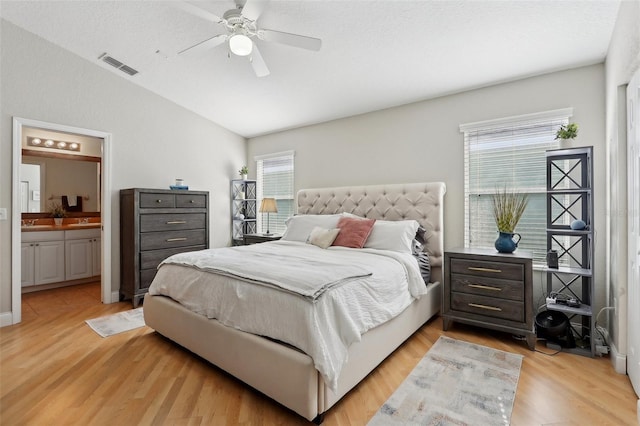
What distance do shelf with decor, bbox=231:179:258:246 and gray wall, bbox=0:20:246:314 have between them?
135 millimetres

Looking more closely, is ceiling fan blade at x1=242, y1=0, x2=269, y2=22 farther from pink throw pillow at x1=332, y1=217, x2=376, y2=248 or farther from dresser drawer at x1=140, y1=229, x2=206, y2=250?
dresser drawer at x1=140, y1=229, x2=206, y2=250

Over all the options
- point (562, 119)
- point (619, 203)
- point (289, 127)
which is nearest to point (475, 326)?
point (619, 203)

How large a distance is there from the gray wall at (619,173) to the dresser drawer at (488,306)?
0.60m

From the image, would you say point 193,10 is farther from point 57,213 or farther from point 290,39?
point 57,213

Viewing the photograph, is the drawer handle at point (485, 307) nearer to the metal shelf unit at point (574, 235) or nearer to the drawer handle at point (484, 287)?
the drawer handle at point (484, 287)

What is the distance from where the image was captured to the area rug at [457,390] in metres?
1.72

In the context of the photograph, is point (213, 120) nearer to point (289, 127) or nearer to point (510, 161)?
point (289, 127)

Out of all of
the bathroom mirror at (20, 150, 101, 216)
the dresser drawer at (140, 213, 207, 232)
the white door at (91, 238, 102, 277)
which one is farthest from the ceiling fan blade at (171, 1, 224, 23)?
the white door at (91, 238, 102, 277)

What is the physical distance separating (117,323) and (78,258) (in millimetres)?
2296

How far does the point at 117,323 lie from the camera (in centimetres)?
319

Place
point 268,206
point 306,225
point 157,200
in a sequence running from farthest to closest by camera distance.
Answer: point 268,206 → point 157,200 → point 306,225

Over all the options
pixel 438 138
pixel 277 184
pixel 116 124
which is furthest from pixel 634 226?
pixel 116 124

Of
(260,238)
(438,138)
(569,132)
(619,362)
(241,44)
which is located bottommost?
(619,362)

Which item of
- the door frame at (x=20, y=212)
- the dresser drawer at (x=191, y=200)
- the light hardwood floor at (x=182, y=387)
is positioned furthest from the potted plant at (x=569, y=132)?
the door frame at (x=20, y=212)
